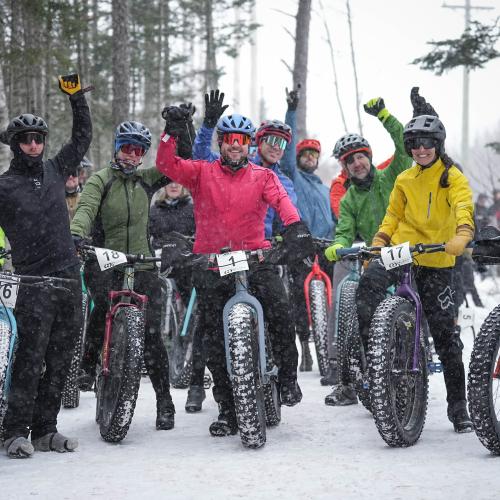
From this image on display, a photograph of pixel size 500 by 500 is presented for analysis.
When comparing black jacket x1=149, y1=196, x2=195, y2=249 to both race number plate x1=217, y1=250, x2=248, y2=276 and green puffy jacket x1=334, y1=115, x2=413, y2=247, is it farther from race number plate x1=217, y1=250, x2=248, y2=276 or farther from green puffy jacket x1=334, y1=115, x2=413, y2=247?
race number plate x1=217, y1=250, x2=248, y2=276

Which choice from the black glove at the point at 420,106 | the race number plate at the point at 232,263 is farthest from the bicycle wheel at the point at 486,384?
the black glove at the point at 420,106

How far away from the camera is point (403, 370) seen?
19.6 ft

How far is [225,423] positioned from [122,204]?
1.89 metres

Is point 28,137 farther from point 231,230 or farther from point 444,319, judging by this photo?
point 444,319

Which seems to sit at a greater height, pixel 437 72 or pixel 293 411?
pixel 437 72

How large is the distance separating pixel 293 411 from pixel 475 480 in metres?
2.80

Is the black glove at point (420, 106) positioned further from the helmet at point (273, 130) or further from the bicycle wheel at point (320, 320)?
the bicycle wheel at point (320, 320)

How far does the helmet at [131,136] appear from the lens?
6820mm

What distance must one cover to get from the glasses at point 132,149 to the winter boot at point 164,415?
77.0 inches

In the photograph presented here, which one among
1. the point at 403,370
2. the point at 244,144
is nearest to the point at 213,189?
the point at 244,144

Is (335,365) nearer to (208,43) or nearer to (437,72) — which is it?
(437,72)

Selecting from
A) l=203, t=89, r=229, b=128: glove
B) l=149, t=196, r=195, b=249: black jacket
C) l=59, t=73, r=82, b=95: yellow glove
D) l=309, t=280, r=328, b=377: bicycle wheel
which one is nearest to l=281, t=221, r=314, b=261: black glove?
l=203, t=89, r=229, b=128: glove

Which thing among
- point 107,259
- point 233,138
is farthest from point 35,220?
point 233,138

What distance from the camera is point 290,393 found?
6430 millimetres
